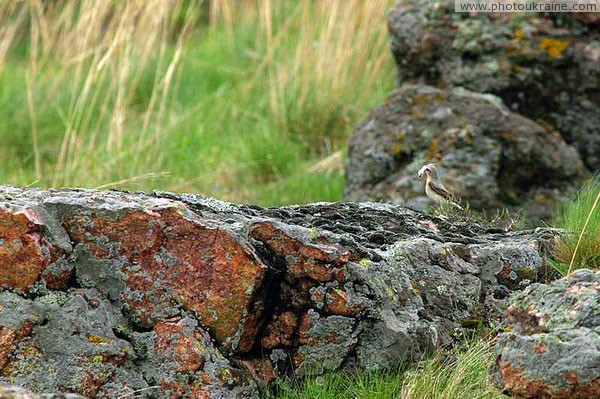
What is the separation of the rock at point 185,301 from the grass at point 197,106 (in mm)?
3139

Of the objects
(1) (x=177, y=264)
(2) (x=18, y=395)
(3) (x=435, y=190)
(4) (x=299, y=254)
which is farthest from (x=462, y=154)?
(2) (x=18, y=395)

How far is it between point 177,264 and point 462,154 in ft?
10.8

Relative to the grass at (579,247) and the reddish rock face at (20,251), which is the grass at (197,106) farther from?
the reddish rock face at (20,251)

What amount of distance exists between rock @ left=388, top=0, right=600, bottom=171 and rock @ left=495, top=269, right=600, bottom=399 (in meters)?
3.59

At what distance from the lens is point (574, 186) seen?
5887mm

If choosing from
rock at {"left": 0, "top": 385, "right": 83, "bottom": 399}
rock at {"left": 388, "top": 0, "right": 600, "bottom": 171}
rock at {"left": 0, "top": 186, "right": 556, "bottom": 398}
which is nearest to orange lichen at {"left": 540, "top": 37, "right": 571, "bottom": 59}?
rock at {"left": 388, "top": 0, "right": 600, "bottom": 171}

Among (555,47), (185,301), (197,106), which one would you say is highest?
(555,47)

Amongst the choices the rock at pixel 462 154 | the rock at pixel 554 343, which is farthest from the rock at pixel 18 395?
the rock at pixel 462 154

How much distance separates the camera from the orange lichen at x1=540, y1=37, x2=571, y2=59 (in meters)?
6.08

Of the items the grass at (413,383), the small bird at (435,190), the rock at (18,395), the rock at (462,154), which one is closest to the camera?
the rock at (18,395)

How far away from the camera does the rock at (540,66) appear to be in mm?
6098

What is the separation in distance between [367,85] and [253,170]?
4.17 feet

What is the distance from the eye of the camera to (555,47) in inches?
240

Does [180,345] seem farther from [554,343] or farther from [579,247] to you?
[579,247]
